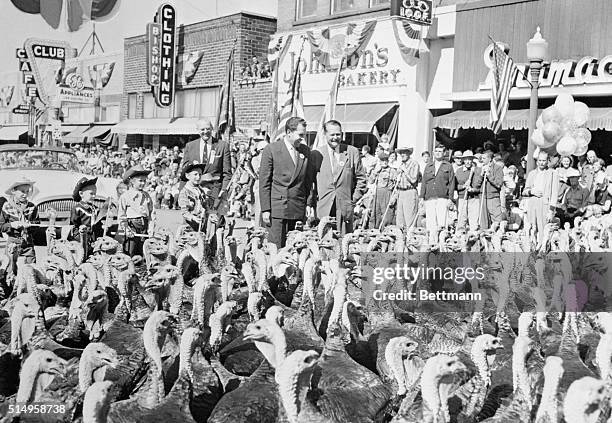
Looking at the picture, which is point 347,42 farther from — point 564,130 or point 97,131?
point 564,130

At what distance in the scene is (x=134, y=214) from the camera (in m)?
7.63

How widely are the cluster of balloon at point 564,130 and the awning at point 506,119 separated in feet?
1.51

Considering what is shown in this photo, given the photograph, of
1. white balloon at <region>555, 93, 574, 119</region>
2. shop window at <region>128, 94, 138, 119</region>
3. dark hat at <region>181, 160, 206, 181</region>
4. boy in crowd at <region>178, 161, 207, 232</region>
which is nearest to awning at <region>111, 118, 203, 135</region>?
shop window at <region>128, 94, 138, 119</region>

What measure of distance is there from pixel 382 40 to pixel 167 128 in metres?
6.63

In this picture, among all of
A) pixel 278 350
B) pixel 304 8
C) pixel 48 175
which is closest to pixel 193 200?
pixel 48 175

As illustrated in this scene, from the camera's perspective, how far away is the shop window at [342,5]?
61.7ft

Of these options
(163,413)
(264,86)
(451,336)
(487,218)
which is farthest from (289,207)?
(264,86)

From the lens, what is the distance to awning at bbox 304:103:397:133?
677 inches

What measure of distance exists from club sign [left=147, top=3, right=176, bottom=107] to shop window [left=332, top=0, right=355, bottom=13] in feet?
14.1

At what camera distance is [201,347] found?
387 cm

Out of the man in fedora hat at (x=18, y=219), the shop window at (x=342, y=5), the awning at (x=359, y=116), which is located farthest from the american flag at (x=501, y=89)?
the man in fedora hat at (x=18, y=219)

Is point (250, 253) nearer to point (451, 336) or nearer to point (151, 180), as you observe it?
point (451, 336)

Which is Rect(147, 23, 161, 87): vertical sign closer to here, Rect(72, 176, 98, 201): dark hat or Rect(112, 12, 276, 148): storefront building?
Rect(112, 12, 276, 148): storefront building

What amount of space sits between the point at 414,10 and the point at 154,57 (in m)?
8.54
